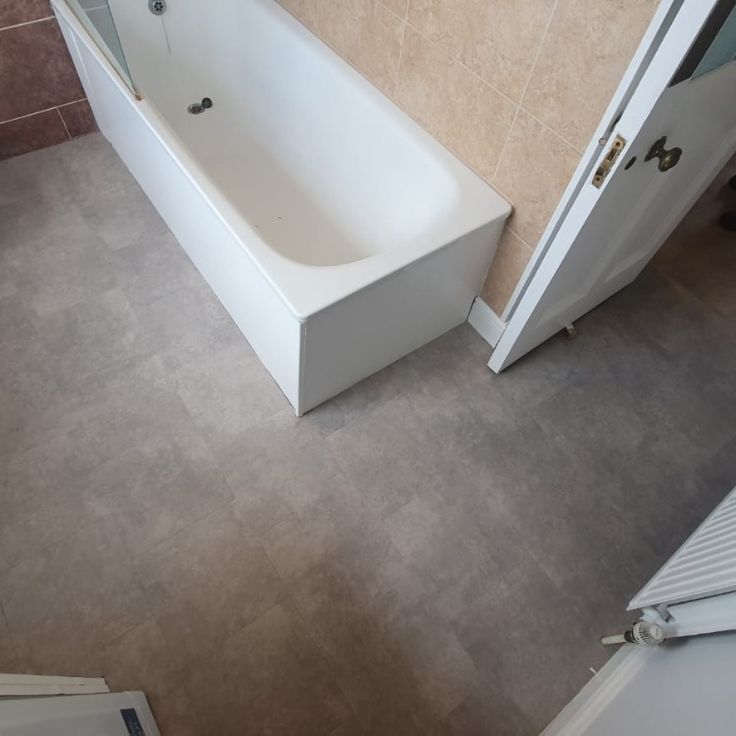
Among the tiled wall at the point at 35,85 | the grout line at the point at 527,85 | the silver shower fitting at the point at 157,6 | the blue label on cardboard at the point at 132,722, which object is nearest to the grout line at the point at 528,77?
the grout line at the point at 527,85

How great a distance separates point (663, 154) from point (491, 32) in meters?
0.49

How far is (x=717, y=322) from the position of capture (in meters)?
2.07

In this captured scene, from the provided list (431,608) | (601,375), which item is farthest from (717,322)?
(431,608)

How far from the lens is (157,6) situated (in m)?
2.13

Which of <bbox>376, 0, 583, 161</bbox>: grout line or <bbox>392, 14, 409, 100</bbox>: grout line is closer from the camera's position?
<bbox>376, 0, 583, 161</bbox>: grout line

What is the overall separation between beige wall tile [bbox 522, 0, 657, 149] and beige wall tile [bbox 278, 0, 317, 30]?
915 mm

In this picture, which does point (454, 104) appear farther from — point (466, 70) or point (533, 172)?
point (533, 172)

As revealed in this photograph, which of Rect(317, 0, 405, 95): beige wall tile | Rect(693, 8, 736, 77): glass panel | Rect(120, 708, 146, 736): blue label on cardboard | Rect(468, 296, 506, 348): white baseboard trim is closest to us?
Rect(693, 8, 736, 77): glass panel

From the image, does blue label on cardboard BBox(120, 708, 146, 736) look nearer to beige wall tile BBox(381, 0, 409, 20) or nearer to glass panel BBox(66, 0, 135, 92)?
glass panel BBox(66, 0, 135, 92)

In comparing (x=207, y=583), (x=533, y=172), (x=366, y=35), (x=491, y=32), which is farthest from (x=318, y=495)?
(x=366, y=35)

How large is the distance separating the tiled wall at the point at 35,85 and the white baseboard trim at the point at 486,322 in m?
1.78

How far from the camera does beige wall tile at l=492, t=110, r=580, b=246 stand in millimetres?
1340

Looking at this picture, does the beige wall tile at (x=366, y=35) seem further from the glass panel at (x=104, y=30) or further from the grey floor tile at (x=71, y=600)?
the grey floor tile at (x=71, y=600)

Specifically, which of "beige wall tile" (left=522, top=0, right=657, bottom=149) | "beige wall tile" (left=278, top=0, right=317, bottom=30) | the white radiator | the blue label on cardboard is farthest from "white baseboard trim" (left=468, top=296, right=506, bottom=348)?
the blue label on cardboard
